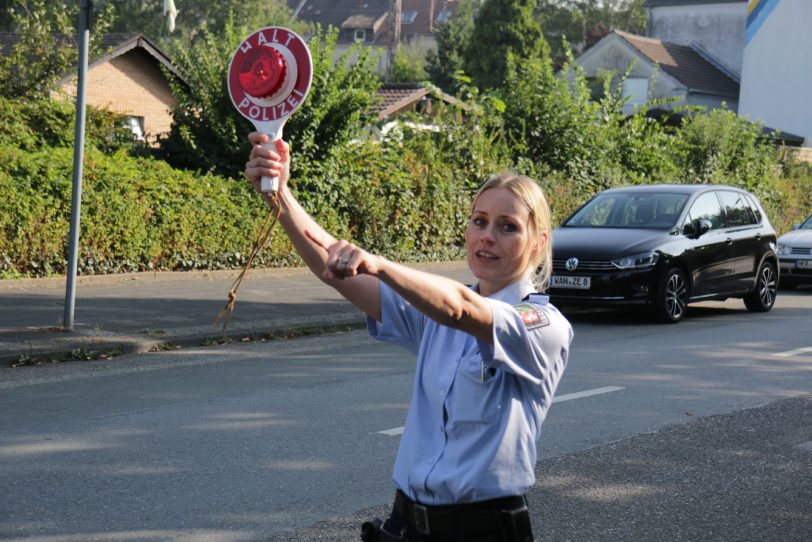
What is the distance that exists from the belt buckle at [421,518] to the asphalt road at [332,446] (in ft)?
8.69

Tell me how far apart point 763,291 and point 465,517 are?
47.3ft

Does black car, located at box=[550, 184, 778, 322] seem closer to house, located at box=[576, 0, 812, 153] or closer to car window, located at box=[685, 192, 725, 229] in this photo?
car window, located at box=[685, 192, 725, 229]

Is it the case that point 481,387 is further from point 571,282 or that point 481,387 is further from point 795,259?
point 795,259

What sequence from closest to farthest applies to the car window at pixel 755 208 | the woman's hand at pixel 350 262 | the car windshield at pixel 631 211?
the woman's hand at pixel 350 262 → the car windshield at pixel 631 211 → the car window at pixel 755 208

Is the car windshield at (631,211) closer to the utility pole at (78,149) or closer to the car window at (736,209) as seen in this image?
the car window at (736,209)

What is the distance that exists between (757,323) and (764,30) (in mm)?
39631

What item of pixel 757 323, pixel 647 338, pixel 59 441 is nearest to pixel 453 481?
pixel 59 441

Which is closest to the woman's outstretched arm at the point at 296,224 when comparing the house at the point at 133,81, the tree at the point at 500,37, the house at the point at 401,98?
the house at the point at 133,81

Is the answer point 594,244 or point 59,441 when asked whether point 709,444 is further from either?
point 594,244

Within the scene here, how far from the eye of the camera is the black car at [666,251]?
45.9 ft

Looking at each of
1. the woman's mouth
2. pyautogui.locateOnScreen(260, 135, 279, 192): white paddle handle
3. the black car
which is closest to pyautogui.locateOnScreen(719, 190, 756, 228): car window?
the black car

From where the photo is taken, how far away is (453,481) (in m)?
2.73

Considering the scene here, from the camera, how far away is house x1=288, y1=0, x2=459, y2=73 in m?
98.2

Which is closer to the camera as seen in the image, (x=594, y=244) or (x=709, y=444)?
(x=709, y=444)
